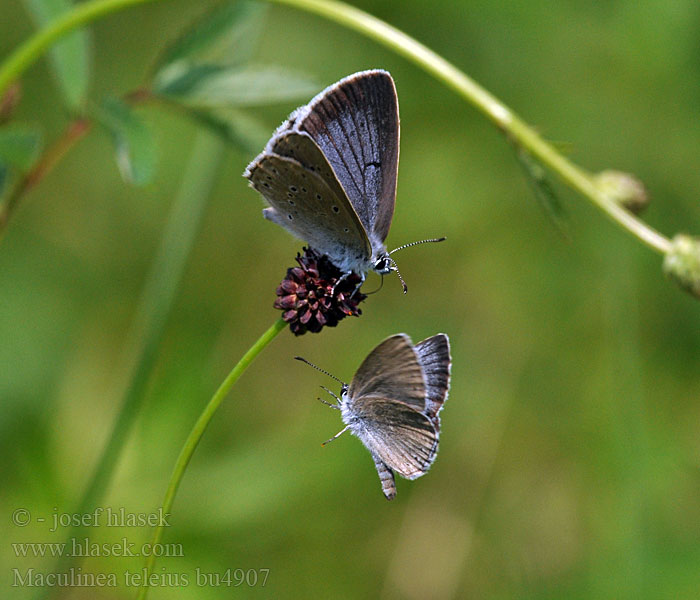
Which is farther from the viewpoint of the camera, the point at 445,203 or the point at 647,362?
the point at 445,203

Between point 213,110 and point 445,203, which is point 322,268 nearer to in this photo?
point 213,110

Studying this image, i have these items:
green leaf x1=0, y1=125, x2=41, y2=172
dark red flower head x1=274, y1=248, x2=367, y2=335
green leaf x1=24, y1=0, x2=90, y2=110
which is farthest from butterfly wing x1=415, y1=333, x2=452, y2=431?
green leaf x1=24, y1=0, x2=90, y2=110

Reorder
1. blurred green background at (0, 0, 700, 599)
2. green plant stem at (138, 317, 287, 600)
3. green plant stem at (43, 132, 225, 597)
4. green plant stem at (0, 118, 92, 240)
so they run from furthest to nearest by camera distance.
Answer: blurred green background at (0, 0, 700, 599) < green plant stem at (43, 132, 225, 597) < green plant stem at (0, 118, 92, 240) < green plant stem at (138, 317, 287, 600)

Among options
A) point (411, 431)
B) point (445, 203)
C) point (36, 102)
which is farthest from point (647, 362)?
point (36, 102)

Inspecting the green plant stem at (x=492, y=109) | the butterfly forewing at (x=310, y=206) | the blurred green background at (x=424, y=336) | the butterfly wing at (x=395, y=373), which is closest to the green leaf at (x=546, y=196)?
the green plant stem at (x=492, y=109)

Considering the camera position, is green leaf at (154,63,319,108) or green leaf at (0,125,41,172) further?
green leaf at (154,63,319,108)

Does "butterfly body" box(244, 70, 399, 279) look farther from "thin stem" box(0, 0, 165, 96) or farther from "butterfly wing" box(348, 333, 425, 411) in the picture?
"thin stem" box(0, 0, 165, 96)
